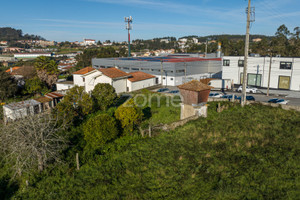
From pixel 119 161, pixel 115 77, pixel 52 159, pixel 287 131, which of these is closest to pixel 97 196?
pixel 119 161

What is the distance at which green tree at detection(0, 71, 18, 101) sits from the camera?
119ft

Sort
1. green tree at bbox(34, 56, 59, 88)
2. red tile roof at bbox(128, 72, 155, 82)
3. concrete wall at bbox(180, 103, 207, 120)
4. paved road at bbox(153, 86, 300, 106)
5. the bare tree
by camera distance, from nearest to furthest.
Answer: the bare tree, concrete wall at bbox(180, 103, 207, 120), paved road at bbox(153, 86, 300, 106), red tile roof at bbox(128, 72, 155, 82), green tree at bbox(34, 56, 59, 88)

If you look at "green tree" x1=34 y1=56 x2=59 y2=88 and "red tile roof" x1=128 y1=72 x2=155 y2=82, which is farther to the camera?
"green tree" x1=34 y1=56 x2=59 y2=88

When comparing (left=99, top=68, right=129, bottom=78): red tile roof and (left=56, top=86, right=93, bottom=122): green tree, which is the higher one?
(left=99, top=68, right=129, bottom=78): red tile roof

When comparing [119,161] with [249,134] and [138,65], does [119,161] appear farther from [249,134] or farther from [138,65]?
[138,65]

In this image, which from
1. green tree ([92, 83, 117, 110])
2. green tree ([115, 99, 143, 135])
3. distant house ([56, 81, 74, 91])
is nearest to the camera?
green tree ([115, 99, 143, 135])

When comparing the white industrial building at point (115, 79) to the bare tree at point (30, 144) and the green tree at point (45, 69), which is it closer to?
the green tree at point (45, 69)

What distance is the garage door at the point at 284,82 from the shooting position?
3722 centimetres

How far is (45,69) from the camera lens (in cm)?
4491

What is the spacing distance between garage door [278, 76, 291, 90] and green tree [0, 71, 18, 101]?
47.2 meters

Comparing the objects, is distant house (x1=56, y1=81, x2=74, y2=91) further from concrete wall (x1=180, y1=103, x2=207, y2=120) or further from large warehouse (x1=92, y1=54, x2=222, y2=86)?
concrete wall (x1=180, y1=103, x2=207, y2=120)

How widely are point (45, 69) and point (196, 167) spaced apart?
41891mm

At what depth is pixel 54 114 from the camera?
21.2 metres

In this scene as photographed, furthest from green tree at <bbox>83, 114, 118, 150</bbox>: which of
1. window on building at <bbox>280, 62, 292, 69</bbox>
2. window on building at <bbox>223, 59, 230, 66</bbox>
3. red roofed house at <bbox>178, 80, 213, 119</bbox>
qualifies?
window on building at <bbox>223, 59, 230, 66</bbox>
